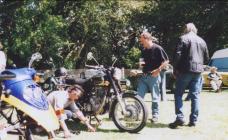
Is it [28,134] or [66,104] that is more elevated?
[66,104]

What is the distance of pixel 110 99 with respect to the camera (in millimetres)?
8930

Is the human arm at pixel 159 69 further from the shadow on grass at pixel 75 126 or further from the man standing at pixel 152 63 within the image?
the shadow on grass at pixel 75 126

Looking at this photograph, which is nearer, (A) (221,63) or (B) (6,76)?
(B) (6,76)

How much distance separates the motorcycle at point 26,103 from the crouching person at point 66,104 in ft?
5.59

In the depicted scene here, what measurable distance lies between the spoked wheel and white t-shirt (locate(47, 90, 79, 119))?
749mm

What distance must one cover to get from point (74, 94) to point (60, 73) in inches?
40.2

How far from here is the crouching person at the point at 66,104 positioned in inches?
313

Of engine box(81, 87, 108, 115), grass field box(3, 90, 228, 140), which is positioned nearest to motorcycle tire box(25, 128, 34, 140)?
grass field box(3, 90, 228, 140)

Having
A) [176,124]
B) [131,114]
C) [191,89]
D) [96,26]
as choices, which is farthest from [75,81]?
[96,26]

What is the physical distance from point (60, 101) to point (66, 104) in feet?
2.12

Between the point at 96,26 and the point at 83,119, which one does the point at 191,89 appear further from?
the point at 96,26

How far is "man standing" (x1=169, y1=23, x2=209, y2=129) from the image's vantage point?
9.09 metres

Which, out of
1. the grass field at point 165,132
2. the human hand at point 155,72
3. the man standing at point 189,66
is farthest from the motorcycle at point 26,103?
the human hand at point 155,72

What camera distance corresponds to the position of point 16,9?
27656 mm
